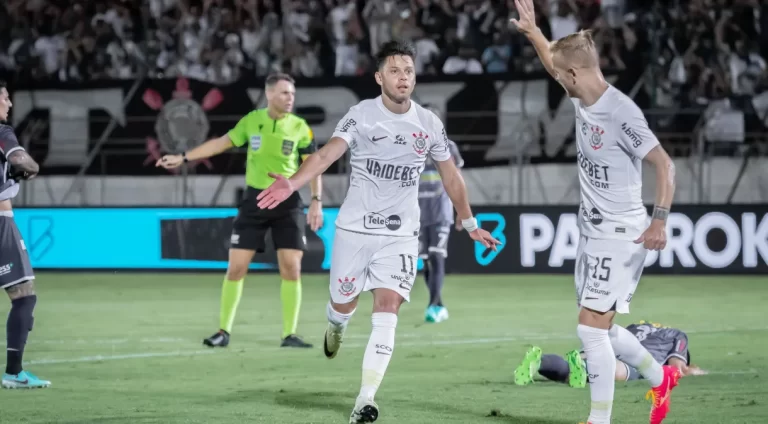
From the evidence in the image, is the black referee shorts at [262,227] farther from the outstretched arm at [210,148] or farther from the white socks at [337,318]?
the white socks at [337,318]

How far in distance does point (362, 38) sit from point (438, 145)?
15.6 metres

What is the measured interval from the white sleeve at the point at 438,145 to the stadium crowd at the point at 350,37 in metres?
13.1

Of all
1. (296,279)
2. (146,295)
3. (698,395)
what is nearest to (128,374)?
(296,279)

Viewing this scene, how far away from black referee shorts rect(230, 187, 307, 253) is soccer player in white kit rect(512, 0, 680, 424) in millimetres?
4973

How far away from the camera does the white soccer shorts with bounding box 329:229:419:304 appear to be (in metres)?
7.79

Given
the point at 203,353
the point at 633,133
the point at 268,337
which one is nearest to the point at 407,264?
the point at 633,133

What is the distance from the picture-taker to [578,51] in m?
7.11

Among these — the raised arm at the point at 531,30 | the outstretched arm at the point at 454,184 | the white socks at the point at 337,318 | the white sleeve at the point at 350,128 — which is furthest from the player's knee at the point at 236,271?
the raised arm at the point at 531,30

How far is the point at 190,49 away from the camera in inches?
969

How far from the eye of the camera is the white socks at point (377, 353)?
7377 mm

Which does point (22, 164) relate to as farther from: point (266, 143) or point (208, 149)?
point (266, 143)

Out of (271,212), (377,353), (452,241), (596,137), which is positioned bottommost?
(452,241)

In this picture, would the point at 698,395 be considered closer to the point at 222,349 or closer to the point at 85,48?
the point at 222,349

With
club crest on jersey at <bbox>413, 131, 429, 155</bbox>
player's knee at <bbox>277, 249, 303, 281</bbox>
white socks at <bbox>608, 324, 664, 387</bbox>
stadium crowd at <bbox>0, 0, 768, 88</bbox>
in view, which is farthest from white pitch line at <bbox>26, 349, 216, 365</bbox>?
stadium crowd at <bbox>0, 0, 768, 88</bbox>
